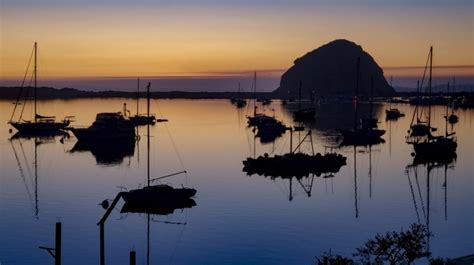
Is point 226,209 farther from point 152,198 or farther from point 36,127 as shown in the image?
point 36,127

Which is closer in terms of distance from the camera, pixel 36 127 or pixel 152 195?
pixel 152 195

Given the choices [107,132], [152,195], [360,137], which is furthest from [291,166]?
[107,132]

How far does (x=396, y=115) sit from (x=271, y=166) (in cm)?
9035

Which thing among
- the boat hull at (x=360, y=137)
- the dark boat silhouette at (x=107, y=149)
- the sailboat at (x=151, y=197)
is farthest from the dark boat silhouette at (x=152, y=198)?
the boat hull at (x=360, y=137)

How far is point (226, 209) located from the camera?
124 ft

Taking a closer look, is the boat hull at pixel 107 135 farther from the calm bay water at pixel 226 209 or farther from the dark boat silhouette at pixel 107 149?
the calm bay water at pixel 226 209

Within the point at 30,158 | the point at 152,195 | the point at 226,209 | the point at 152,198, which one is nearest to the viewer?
the point at 152,198

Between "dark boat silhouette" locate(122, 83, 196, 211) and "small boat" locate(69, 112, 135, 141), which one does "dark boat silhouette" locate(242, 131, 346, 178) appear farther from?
"small boat" locate(69, 112, 135, 141)

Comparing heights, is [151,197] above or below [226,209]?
above

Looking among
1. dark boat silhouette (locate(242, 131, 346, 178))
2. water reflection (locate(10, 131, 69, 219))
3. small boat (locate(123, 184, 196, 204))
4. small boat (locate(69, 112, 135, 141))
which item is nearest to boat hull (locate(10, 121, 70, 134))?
water reflection (locate(10, 131, 69, 219))

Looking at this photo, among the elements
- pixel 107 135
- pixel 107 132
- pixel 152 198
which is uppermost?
pixel 107 132

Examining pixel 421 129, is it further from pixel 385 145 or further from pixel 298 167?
pixel 298 167

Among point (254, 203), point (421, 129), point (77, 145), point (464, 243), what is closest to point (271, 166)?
point (254, 203)

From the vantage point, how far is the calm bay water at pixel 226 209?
29.6 meters
